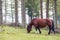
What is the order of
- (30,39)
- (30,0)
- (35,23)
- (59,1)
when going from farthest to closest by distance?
(30,0) < (59,1) < (35,23) < (30,39)

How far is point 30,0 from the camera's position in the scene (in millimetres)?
47625

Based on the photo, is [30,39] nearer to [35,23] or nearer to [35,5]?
[35,23]

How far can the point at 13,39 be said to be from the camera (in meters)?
12.8

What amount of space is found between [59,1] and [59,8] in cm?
332

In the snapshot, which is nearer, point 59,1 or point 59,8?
point 59,1

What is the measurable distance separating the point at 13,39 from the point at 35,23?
7.44m

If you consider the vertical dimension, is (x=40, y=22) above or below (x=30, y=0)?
below

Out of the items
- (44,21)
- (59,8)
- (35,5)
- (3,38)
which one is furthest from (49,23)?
(35,5)

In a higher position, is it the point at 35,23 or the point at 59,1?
the point at 59,1

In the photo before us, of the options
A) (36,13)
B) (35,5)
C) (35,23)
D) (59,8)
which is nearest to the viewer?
(35,23)

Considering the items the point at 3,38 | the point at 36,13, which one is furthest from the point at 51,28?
the point at 36,13

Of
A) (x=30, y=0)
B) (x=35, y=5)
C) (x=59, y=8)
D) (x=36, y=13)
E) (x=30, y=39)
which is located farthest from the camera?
(x=36, y=13)

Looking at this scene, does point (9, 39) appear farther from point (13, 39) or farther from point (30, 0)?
point (30, 0)

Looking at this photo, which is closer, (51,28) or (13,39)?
(13,39)
